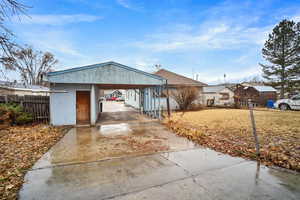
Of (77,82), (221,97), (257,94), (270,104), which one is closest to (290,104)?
(270,104)

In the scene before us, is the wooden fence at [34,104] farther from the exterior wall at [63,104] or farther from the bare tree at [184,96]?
the bare tree at [184,96]

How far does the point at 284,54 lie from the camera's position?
20219 millimetres

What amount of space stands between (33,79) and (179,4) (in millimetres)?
31909

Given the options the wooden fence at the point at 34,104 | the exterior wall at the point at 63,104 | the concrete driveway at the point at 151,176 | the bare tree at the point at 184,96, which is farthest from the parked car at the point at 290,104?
the wooden fence at the point at 34,104

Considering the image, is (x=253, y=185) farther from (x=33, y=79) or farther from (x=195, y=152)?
(x=33, y=79)

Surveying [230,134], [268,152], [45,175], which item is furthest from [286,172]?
[45,175]

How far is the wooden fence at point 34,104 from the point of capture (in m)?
8.94

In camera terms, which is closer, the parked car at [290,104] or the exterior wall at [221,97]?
the parked car at [290,104]

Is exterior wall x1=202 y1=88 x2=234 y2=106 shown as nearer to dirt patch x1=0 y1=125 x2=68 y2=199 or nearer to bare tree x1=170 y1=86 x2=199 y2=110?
bare tree x1=170 y1=86 x2=199 y2=110

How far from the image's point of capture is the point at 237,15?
1002 cm

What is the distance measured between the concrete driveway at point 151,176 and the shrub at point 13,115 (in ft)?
17.6

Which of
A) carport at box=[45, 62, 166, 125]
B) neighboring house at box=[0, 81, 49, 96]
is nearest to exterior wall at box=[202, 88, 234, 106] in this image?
carport at box=[45, 62, 166, 125]

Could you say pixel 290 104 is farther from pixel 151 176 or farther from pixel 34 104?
pixel 34 104

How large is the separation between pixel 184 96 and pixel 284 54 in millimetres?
16787
